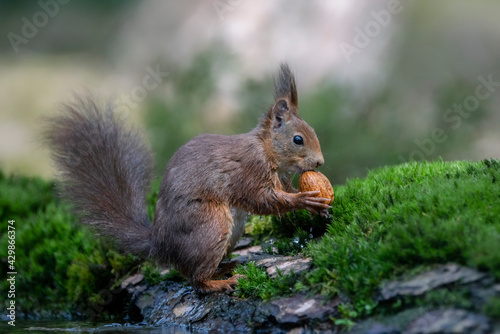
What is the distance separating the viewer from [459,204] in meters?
3.12

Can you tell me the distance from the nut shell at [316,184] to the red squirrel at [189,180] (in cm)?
10

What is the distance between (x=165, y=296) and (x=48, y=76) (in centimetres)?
867

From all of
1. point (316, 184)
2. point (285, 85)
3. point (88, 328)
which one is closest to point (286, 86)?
point (285, 85)

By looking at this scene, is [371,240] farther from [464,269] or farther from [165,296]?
[165,296]

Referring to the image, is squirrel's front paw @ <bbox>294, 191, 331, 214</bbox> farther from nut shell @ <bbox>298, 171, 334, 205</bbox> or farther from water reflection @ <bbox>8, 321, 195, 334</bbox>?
water reflection @ <bbox>8, 321, 195, 334</bbox>

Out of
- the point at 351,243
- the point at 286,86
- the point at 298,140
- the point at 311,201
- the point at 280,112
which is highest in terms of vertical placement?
the point at 286,86

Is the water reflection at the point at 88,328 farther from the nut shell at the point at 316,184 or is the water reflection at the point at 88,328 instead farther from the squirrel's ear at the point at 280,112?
the squirrel's ear at the point at 280,112

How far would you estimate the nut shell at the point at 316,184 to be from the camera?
3.87m

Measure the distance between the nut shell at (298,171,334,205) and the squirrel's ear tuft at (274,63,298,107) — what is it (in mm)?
684

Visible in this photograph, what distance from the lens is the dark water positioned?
373cm

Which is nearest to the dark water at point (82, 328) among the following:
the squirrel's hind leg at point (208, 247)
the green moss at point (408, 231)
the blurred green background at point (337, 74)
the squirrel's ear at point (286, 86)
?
the squirrel's hind leg at point (208, 247)

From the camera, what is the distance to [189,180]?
388 centimetres

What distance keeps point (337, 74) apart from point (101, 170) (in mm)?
4997

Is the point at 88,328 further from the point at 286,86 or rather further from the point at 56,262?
the point at 286,86
